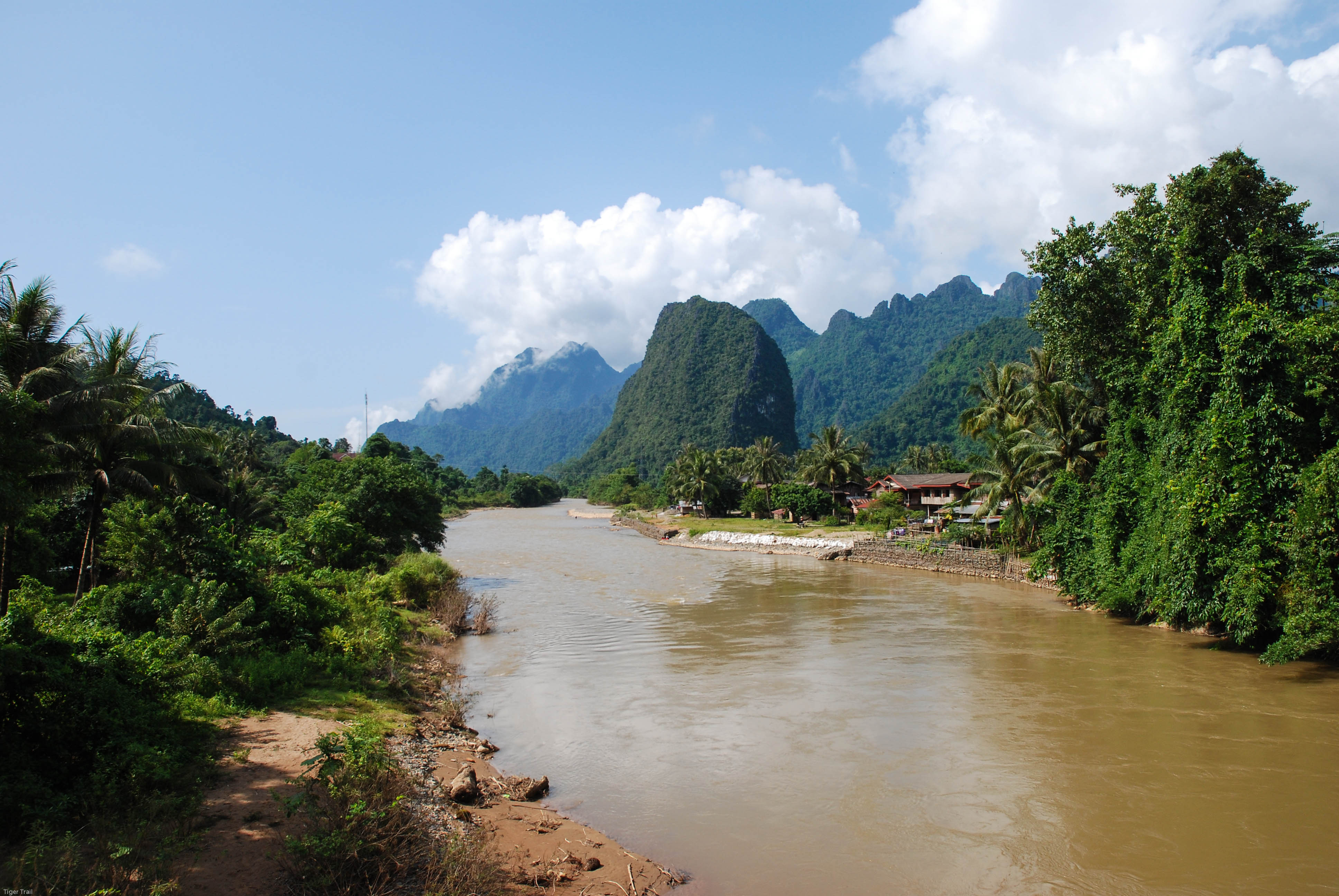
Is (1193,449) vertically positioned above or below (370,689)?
above

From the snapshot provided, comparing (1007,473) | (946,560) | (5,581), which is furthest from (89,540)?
(946,560)

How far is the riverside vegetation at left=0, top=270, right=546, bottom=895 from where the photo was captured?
6055mm

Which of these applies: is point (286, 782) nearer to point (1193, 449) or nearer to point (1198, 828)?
point (1198, 828)

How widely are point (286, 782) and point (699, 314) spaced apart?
178m

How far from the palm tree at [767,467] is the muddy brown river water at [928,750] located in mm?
46236

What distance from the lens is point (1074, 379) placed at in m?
26.6

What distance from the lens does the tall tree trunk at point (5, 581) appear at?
11969 millimetres

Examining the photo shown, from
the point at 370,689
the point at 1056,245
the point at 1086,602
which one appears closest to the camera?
the point at 370,689

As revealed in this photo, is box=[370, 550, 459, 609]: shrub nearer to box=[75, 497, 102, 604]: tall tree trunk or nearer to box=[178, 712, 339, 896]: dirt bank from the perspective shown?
box=[75, 497, 102, 604]: tall tree trunk

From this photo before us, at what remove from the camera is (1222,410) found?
16.0 meters

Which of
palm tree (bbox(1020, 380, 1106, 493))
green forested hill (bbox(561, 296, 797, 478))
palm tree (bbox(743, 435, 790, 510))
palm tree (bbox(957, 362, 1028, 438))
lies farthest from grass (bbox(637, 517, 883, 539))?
green forested hill (bbox(561, 296, 797, 478))

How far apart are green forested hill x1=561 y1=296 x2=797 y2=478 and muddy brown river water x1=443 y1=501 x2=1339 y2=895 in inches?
4719

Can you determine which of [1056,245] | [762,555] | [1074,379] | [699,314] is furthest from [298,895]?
[699,314]

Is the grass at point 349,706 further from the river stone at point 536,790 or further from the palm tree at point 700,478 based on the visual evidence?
the palm tree at point 700,478
